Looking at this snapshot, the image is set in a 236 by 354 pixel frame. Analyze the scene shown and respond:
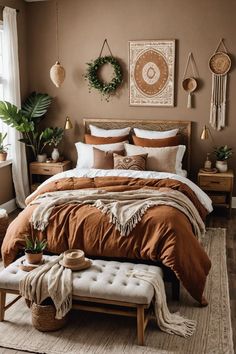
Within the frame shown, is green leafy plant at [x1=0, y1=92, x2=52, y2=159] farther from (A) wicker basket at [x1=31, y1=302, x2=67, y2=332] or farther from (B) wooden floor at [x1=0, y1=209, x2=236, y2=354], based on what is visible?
(A) wicker basket at [x1=31, y1=302, x2=67, y2=332]

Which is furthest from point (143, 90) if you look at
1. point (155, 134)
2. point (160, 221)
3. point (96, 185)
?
point (160, 221)

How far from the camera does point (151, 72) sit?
604cm

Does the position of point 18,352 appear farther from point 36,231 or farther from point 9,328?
point 36,231

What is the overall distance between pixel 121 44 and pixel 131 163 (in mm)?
1767

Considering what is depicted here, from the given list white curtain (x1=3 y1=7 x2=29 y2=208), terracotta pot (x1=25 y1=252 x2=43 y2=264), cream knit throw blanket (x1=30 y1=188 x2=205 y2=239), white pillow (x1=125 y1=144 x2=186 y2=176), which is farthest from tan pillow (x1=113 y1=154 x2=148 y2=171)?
terracotta pot (x1=25 y1=252 x2=43 y2=264)

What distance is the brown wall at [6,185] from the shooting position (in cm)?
603

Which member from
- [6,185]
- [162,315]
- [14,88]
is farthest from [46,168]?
[162,315]

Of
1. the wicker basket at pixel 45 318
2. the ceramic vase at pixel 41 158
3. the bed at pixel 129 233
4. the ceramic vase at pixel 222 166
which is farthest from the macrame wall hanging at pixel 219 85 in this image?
the wicker basket at pixel 45 318

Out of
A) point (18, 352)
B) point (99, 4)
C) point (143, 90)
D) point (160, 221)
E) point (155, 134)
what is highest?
point (99, 4)

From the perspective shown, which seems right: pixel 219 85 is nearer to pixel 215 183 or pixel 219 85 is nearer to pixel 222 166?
pixel 222 166

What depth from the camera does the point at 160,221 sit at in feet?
12.2

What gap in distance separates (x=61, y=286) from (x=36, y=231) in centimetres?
89

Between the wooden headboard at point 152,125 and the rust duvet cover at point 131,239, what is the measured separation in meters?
2.21

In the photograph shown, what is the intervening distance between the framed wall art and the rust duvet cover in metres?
2.53
